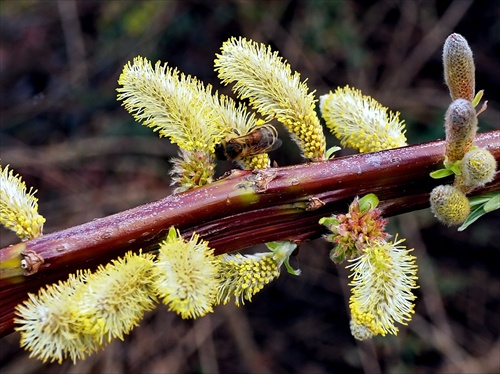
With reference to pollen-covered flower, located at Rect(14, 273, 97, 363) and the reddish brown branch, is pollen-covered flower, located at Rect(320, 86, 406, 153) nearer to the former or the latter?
the reddish brown branch

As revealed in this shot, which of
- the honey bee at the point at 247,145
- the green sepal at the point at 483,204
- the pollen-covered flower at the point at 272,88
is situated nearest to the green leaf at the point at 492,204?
the green sepal at the point at 483,204

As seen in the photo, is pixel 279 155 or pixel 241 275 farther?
pixel 279 155

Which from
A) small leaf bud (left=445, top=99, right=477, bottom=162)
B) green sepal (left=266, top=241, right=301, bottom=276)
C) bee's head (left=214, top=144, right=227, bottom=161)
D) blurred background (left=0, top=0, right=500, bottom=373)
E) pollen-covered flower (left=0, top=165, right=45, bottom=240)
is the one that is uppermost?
blurred background (left=0, top=0, right=500, bottom=373)

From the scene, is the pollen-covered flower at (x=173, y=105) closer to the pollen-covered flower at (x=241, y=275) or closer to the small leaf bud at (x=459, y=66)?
the pollen-covered flower at (x=241, y=275)

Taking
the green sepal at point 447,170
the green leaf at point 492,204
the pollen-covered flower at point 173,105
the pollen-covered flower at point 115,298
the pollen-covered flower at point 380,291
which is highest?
the pollen-covered flower at point 173,105

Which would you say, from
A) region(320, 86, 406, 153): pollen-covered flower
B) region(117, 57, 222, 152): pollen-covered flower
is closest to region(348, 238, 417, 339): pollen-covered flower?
region(320, 86, 406, 153): pollen-covered flower

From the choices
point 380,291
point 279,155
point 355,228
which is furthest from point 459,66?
point 279,155

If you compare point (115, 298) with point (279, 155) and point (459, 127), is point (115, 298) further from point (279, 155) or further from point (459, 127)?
point (279, 155)
